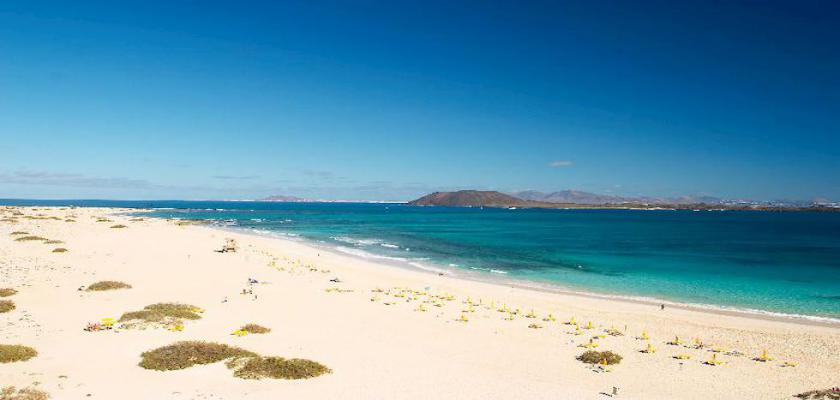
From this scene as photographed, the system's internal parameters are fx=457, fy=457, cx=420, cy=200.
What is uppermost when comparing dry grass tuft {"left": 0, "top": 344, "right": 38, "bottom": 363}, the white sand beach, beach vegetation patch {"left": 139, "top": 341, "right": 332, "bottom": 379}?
dry grass tuft {"left": 0, "top": 344, "right": 38, "bottom": 363}

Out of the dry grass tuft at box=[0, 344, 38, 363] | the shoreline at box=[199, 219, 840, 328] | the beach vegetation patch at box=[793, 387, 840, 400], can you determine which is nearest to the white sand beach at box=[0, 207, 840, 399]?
the dry grass tuft at box=[0, 344, 38, 363]

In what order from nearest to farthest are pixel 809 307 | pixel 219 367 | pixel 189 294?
pixel 219 367, pixel 189 294, pixel 809 307

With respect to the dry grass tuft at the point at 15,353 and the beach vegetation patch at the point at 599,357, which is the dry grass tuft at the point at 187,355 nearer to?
the dry grass tuft at the point at 15,353

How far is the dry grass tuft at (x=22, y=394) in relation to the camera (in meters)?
9.32

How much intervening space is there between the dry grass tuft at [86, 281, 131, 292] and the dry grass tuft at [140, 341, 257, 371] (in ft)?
37.8

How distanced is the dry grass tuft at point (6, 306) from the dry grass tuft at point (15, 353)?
5.97 m

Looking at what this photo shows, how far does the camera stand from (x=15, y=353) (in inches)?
471

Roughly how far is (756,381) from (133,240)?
177ft

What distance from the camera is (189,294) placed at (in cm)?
2181

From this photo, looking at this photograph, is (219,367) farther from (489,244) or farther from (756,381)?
(489,244)

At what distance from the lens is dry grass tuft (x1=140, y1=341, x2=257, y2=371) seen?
12.0 metres

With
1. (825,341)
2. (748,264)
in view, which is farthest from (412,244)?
(825,341)

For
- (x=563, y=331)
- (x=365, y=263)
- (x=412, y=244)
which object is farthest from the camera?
(x=412, y=244)

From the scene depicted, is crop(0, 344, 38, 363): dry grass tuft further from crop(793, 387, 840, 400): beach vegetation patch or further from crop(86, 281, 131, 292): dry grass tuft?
crop(793, 387, 840, 400): beach vegetation patch
